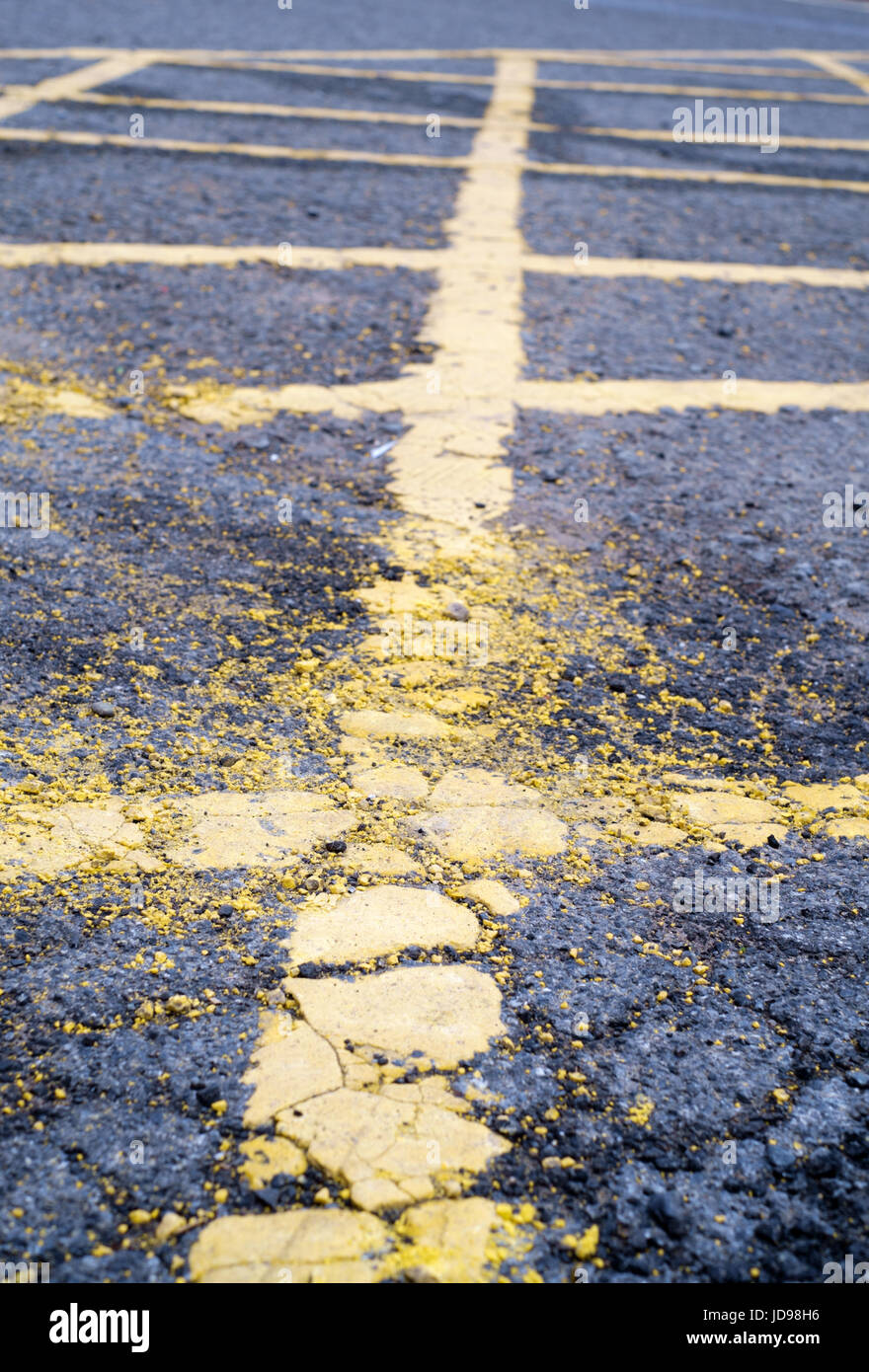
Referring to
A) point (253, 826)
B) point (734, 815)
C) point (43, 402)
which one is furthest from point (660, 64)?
point (253, 826)

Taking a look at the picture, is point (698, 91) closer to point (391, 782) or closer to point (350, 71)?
point (350, 71)

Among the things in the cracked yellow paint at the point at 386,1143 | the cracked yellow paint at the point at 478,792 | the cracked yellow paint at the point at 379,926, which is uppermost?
the cracked yellow paint at the point at 478,792

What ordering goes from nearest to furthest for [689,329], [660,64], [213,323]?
[213,323] < [689,329] < [660,64]

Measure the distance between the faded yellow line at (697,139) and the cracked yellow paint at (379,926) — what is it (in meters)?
8.30

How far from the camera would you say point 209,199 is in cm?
642

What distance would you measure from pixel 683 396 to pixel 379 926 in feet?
11.2

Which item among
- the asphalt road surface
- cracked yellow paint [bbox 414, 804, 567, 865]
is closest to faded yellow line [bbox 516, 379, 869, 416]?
the asphalt road surface

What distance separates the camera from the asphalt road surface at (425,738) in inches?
66.5

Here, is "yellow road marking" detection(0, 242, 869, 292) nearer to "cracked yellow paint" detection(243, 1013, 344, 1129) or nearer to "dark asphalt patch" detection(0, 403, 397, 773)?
"dark asphalt patch" detection(0, 403, 397, 773)

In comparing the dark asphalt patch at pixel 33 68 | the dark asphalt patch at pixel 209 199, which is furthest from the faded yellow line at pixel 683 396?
the dark asphalt patch at pixel 33 68

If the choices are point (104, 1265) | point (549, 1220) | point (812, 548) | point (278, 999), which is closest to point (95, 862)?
point (278, 999)

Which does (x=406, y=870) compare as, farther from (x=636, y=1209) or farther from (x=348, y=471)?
(x=348, y=471)

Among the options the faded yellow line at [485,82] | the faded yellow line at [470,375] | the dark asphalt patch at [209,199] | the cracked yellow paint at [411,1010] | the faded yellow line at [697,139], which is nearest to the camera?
the cracked yellow paint at [411,1010]

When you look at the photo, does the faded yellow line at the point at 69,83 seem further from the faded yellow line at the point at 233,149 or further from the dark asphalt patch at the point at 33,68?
the faded yellow line at the point at 233,149
